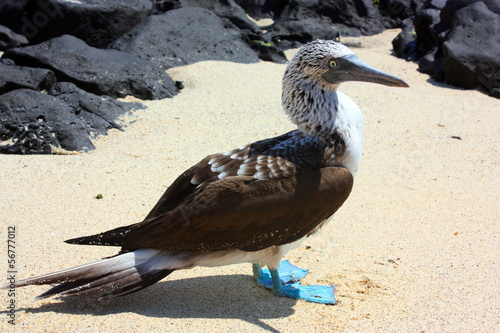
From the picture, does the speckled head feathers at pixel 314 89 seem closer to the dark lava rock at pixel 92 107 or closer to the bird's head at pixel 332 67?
the bird's head at pixel 332 67

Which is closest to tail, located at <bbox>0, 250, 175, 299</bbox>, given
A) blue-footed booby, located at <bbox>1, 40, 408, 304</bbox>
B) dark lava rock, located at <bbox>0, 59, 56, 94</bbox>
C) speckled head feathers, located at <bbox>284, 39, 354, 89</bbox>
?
blue-footed booby, located at <bbox>1, 40, 408, 304</bbox>

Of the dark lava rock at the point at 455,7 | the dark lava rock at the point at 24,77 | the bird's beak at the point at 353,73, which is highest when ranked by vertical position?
the dark lava rock at the point at 455,7

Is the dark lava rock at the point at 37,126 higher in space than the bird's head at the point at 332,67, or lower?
lower

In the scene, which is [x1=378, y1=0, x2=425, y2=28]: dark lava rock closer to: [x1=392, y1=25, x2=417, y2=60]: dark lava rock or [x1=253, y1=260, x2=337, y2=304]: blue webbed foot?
[x1=392, y1=25, x2=417, y2=60]: dark lava rock

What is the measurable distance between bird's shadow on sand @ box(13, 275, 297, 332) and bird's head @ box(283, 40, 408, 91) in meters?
1.88

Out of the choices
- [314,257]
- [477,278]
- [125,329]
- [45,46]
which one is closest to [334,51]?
[314,257]

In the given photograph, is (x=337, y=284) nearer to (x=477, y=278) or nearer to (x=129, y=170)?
(x=477, y=278)

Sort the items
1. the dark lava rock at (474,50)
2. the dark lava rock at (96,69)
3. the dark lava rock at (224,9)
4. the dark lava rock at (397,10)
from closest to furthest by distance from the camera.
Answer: the dark lava rock at (96,69)
the dark lava rock at (474,50)
the dark lava rock at (224,9)
the dark lava rock at (397,10)

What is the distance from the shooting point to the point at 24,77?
23.6ft

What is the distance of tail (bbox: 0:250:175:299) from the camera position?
11.2 feet

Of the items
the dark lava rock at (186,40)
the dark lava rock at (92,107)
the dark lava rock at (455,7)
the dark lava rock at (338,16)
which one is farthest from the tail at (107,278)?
the dark lava rock at (338,16)

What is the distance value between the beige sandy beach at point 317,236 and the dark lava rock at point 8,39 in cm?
512

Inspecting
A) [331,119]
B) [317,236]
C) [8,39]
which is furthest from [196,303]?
[8,39]

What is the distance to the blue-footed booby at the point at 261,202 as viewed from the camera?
11.4 feet
